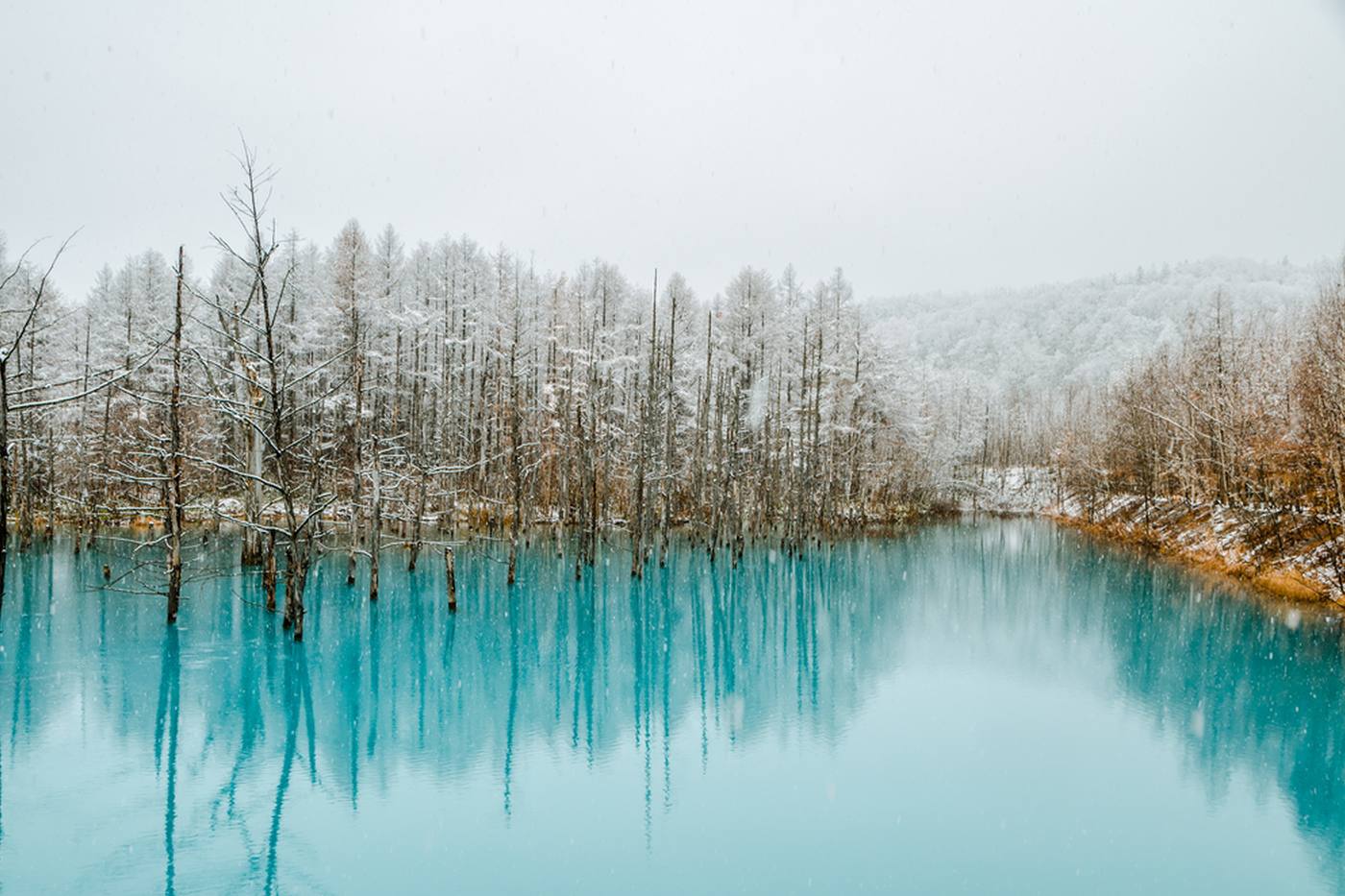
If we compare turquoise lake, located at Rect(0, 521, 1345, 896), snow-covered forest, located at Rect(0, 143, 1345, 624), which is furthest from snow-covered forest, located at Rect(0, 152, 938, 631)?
turquoise lake, located at Rect(0, 521, 1345, 896)

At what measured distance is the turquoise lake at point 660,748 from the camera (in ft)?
29.6

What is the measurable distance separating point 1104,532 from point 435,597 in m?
42.4

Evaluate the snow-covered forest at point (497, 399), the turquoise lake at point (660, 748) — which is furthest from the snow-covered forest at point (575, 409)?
the turquoise lake at point (660, 748)

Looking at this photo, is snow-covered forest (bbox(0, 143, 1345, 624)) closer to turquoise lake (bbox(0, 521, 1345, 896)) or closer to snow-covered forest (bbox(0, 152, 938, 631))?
snow-covered forest (bbox(0, 152, 938, 631))

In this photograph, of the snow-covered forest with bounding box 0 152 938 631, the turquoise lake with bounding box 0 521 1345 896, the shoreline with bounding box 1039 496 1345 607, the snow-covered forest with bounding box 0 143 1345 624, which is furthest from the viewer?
the snow-covered forest with bounding box 0 152 938 631

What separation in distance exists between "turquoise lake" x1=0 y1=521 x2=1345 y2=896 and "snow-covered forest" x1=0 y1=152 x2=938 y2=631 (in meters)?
8.97

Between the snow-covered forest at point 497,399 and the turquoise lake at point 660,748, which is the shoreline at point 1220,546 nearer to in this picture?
the turquoise lake at point 660,748

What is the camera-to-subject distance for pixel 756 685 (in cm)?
1709

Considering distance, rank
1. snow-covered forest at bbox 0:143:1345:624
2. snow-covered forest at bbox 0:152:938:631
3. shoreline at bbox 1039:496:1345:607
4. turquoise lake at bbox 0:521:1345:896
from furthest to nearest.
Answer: snow-covered forest at bbox 0:152:938:631 → snow-covered forest at bbox 0:143:1345:624 → shoreline at bbox 1039:496:1345:607 → turquoise lake at bbox 0:521:1345:896

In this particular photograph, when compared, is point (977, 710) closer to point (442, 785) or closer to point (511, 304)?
point (442, 785)

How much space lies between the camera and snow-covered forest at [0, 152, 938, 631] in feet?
111

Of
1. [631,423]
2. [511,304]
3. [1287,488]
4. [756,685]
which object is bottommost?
[756,685]

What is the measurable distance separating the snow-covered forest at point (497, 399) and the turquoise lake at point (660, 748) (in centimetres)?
897

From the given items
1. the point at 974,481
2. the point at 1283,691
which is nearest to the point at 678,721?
the point at 1283,691
